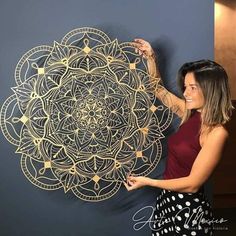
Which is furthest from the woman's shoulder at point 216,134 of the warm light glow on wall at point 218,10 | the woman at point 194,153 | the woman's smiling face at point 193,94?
the warm light glow on wall at point 218,10

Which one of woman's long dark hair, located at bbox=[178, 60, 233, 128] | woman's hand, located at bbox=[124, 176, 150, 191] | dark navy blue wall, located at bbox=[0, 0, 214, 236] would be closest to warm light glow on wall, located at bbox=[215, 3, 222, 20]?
dark navy blue wall, located at bbox=[0, 0, 214, 236]

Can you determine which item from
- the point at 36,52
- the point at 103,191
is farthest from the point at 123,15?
the point at 103,191

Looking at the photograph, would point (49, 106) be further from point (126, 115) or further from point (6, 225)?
point (6, 225)

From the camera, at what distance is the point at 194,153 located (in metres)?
1.40

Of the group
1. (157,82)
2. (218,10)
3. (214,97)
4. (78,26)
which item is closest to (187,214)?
(214,97)

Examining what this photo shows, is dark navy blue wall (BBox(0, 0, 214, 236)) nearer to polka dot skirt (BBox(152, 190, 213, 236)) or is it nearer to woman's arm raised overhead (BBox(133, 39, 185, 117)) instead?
woman's arm raised overhead (BBox(133, 39, 185, 117))

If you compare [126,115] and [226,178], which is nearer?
[126,115]

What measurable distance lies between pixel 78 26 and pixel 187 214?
0.91m

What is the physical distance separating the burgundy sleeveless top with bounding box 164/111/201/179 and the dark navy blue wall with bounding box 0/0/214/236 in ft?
0.92

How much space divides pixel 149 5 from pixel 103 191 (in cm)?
86

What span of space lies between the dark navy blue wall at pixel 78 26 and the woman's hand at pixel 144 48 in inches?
1.4

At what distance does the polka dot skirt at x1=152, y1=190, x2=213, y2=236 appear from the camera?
1423mm

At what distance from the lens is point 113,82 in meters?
1.65

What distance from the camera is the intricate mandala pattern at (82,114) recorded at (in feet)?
5.31
